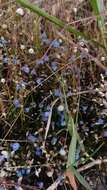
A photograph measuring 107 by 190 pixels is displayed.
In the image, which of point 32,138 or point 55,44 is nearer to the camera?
point 32,138

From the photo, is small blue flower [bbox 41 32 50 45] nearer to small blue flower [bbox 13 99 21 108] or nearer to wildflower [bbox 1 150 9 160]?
small blue flower [bbox 13 99 21 108]

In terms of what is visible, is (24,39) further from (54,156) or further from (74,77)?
(54,156)

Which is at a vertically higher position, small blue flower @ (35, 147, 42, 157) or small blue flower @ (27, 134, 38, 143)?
small blue flower @ (27, 134, 38, 143)

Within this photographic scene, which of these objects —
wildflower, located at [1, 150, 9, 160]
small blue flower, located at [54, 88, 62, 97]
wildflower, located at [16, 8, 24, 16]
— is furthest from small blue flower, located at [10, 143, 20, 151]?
wildflower, located at [16, 8, 24, 16]

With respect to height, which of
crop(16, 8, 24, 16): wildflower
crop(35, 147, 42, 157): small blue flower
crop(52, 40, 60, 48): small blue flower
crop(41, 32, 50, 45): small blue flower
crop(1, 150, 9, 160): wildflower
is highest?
crop(16, 8, 24, 16): wildflower

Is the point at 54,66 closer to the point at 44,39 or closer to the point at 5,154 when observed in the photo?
the point at 44,39

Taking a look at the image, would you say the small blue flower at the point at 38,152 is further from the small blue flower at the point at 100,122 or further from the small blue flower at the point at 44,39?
the small blue flower at the point at 44,39

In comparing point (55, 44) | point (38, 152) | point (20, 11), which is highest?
point (20, 11)

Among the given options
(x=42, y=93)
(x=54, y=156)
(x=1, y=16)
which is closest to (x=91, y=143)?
(x=54, y=156)

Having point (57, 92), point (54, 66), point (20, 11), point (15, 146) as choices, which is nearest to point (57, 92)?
point (57, 92)

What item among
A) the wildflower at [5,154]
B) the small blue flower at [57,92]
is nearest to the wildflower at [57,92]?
the small blue flower at [57,92]

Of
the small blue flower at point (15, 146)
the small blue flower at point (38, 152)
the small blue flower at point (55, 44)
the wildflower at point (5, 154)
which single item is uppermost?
the small blue flower at point (55, 44)
